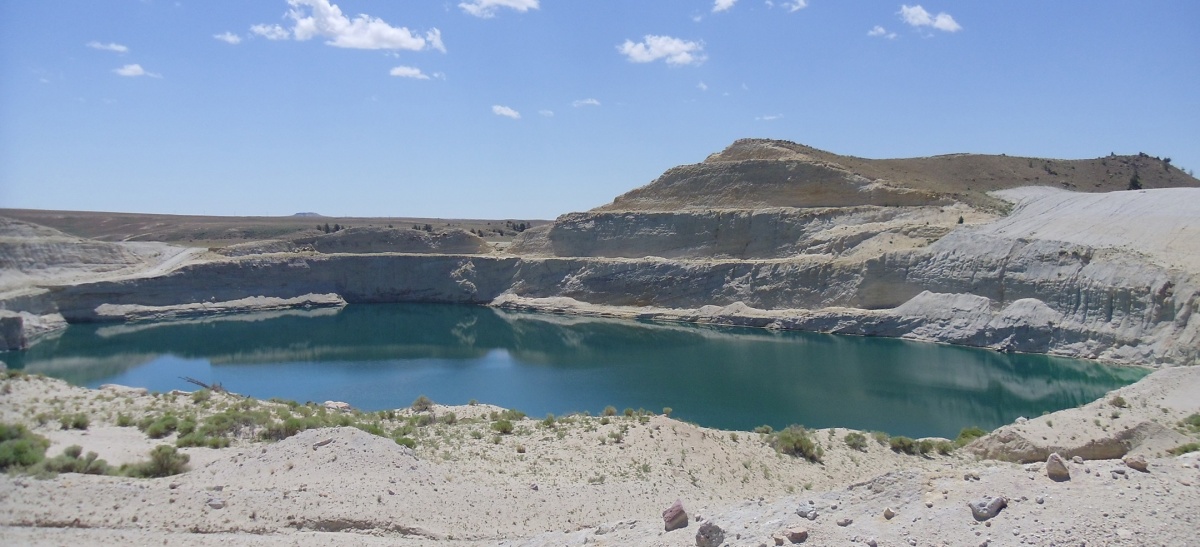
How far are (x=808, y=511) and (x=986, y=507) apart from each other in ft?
5.57

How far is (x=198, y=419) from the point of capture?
17219mm

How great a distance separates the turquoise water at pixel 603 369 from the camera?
27.0 m

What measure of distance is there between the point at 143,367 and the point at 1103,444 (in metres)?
36.5

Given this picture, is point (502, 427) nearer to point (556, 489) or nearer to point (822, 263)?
point (556, 489)

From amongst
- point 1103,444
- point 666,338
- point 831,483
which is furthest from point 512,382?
point 1103,444

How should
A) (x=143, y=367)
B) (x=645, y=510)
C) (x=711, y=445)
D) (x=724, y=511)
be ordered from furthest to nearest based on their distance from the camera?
1. (x=143, y=367)
2. (x=711, y=445)
3. (x=645, y=510)
4. (x=724, y=511)

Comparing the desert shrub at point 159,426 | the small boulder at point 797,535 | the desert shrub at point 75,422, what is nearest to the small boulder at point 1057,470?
the small boulder at point 797,535

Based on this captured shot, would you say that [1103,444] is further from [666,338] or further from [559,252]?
[559,252]

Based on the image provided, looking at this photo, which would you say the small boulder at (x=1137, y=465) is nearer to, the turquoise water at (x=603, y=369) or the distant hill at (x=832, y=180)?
the turquoise water at (x=603, y=369)

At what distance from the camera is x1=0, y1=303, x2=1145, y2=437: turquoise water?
2698cm

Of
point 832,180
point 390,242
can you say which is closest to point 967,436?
point 832,180

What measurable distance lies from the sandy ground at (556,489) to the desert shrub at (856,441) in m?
0.17

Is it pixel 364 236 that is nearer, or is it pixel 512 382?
pixel 512 382

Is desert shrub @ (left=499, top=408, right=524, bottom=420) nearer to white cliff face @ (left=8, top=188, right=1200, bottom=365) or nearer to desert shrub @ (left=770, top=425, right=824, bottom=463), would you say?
desert shrub @ (left=770, top=425, right=824, bottom=463)
